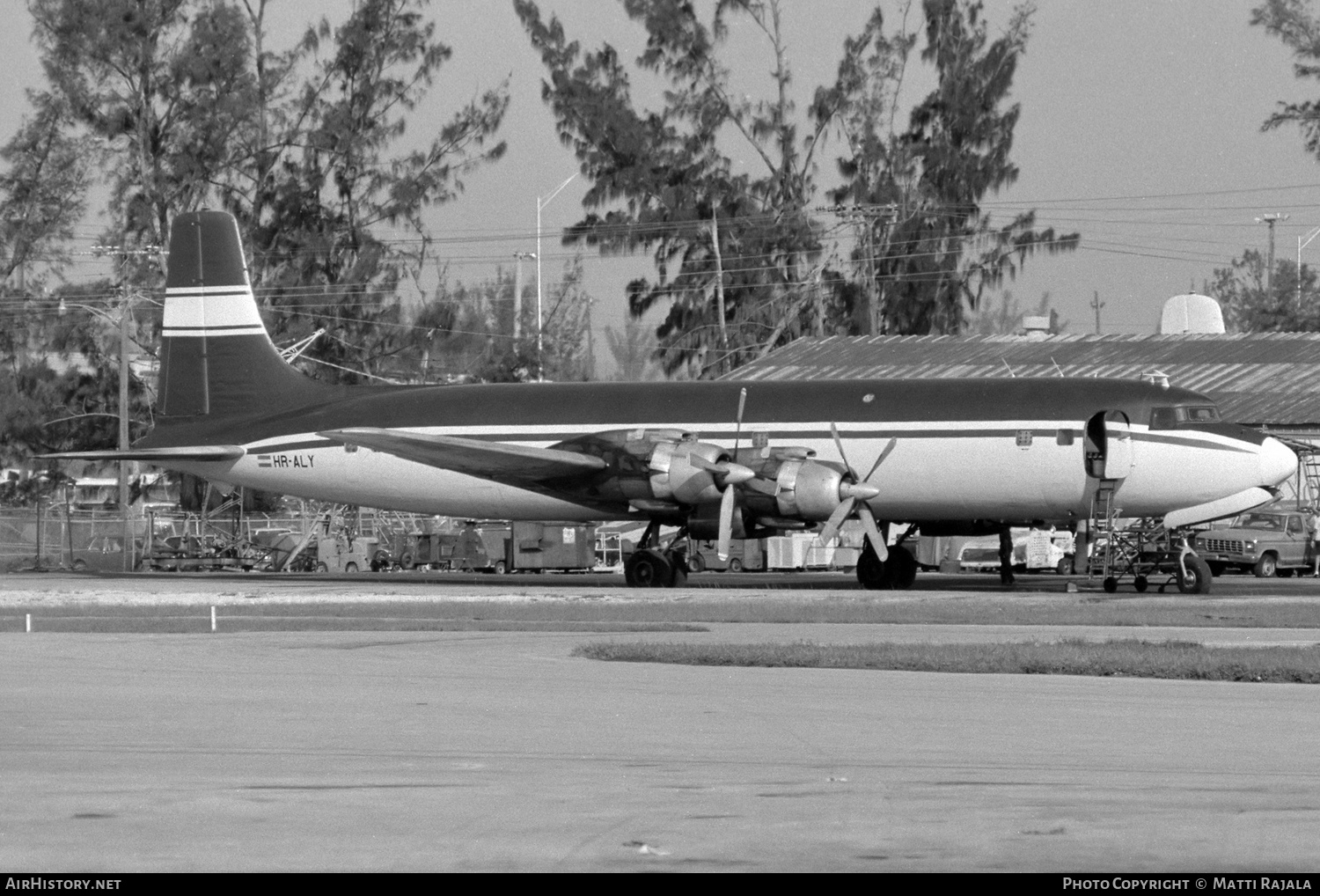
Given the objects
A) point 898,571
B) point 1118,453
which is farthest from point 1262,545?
point 898,571

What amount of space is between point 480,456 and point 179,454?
8.54m

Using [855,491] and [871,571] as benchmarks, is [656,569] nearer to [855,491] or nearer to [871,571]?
[871,571]

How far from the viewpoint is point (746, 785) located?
10664mm

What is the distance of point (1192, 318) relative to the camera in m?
65.0

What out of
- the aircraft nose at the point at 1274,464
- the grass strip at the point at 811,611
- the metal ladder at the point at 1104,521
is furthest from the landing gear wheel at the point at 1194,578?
the grass strip at the point at 811,611

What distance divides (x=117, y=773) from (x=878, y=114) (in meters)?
66.3

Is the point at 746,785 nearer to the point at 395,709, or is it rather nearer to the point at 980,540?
the point at 395,709

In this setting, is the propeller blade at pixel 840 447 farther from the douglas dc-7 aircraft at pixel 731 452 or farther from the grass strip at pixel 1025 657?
Result: the grass strip at pixel 1025 657

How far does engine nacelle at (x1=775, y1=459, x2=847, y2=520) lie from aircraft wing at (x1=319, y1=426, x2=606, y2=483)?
4128 millimetres

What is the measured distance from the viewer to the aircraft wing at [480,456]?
3644 centimetres

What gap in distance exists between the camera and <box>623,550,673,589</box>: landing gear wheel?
1442 inches

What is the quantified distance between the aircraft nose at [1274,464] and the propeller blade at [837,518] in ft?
27.2

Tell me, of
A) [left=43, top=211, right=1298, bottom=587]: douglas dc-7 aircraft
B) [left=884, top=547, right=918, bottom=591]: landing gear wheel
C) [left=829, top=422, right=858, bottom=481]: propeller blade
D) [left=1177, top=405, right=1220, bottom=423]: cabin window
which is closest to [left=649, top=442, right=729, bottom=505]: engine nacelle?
[left=43, top=211, right=1298, bottom=587]: douglas dc-7 aircraft
